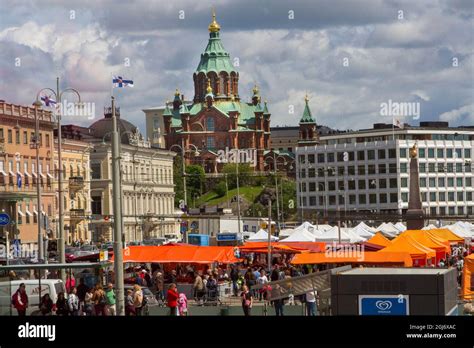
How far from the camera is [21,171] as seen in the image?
299ft

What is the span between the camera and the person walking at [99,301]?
28.3 meters

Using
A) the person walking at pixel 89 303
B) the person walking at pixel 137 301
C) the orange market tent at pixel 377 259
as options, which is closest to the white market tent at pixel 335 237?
the orange market tent at pixel 377 259

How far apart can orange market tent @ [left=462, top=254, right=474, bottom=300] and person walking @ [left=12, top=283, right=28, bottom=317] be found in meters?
11.0

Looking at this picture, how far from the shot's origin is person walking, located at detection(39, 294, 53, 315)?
1065 inches

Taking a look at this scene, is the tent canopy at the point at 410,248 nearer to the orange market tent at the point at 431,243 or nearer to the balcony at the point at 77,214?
the orange market tent at the point at 431,243

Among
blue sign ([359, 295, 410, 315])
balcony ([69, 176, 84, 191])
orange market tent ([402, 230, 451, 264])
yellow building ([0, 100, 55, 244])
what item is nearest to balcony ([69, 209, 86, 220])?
balcony ([69, 176, 84, 191])

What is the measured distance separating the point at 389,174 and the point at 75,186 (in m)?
66.7

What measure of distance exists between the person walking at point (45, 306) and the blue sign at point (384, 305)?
280 inches

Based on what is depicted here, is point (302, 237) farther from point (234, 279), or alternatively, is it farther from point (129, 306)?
point (129, 306)

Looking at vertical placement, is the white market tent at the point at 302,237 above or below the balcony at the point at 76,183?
below

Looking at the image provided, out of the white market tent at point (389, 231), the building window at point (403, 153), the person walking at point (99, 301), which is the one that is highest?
the building window at point (403, 153)
